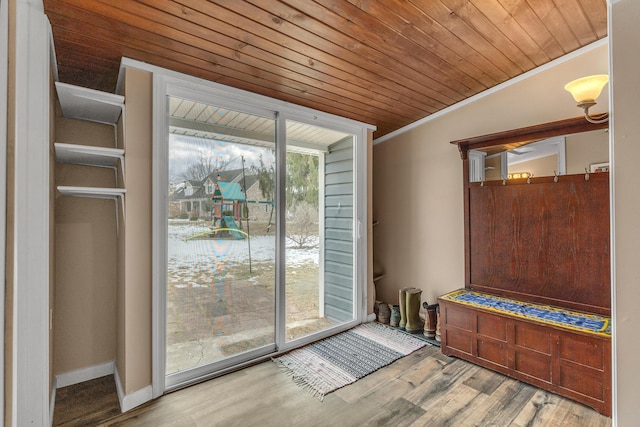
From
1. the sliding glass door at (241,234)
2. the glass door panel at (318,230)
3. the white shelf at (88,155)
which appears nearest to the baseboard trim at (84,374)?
the sliding glass door at (241,234)

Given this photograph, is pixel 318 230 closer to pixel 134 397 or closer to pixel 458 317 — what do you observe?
pixel 458 317

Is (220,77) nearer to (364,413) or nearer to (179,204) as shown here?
(179,204)

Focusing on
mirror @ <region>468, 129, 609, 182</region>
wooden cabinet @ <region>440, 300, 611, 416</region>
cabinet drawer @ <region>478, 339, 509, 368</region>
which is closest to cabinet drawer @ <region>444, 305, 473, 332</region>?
wooden cabinet @ <region>440, 300, 611, 416</region>

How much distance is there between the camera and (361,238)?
3580mm

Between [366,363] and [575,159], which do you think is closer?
[575,159]

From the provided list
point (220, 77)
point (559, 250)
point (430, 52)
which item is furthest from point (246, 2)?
point (559, 250)

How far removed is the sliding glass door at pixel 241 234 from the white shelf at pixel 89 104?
1.12ft

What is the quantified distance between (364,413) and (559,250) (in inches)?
79.6

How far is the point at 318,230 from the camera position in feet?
11.1

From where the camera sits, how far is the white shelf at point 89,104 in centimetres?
192

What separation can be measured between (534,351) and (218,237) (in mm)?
2560

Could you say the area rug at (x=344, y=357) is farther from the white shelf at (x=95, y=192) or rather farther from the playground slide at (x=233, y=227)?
the white shelf at (x=95, y=192)
